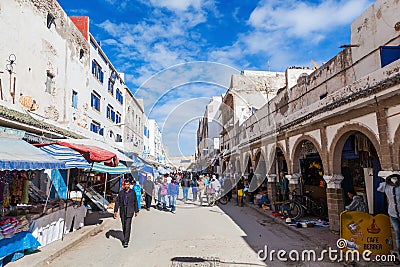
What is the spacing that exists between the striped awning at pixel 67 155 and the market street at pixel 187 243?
224 centimetres

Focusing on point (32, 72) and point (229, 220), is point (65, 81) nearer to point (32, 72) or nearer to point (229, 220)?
point (32, 72)

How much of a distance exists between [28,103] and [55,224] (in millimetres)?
6600

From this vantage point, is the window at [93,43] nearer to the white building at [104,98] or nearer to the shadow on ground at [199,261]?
the white building at [104,98]

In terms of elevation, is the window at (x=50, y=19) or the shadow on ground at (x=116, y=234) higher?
the window at (x=50, y=19)

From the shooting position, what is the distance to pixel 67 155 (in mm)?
8375

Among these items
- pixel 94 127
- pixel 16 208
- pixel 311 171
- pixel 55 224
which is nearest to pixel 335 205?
pixel 311 171

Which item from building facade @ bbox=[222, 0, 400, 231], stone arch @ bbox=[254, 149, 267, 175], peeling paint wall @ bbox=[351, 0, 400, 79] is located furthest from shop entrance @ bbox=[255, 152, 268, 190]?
peeling paint wall @ bbox=[351, 0, 400, 79]

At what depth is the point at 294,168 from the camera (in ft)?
38.6

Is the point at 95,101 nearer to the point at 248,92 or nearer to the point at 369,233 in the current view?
the point at 248,92

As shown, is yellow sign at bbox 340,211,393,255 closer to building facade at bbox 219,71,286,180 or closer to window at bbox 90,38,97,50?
building facade at bbox 219,71,286,180

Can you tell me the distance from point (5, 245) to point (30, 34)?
34.1 ft

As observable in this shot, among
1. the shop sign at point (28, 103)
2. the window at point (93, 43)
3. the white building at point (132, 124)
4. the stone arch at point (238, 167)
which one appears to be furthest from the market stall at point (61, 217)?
the white building at point (132, 124)

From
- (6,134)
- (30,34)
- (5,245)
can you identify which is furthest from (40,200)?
(30,34)

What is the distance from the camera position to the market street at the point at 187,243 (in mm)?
6363
